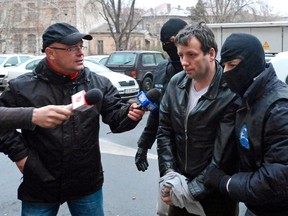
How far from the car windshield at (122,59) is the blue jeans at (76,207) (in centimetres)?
1269

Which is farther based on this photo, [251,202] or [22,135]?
[22,135]

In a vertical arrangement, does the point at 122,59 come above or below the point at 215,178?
above

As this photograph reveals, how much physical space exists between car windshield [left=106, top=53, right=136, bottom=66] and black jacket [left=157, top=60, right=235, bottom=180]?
12650 millimetres

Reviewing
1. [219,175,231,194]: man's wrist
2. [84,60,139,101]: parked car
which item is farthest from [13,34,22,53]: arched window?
[219,175,231,194]: man's wrist

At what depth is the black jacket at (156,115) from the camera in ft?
11.6

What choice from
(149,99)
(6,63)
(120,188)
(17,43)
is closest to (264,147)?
(149,99)

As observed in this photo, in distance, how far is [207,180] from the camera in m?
2.43

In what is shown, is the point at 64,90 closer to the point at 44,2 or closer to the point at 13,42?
the point at 44,2

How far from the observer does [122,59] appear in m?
15.8

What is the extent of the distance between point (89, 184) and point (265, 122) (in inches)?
50.5

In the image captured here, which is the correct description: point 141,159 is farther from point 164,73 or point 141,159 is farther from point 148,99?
point 148,99

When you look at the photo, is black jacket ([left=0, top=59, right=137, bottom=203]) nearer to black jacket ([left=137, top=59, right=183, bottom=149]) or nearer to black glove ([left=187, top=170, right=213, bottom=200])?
black glove ([left=187, top=170, right=213, bottom=200])

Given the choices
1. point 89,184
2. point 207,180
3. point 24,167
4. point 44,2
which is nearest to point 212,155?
point 207,180

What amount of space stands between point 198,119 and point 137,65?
41.9 ft
